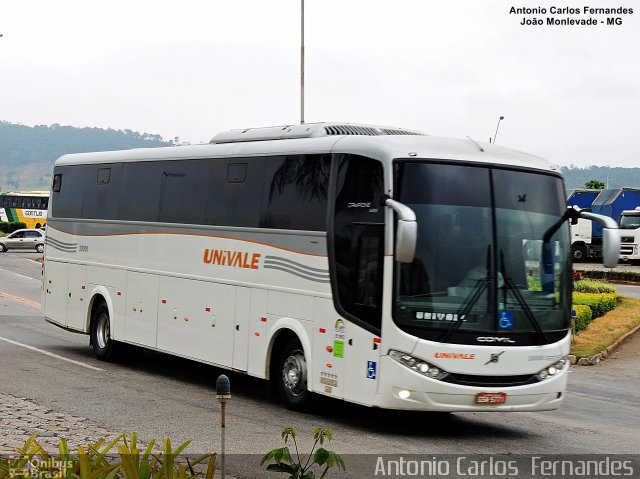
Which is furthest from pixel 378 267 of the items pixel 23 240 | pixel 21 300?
pixel 23 240

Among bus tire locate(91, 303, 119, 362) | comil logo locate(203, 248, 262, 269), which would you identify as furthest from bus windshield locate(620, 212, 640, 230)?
comil logo locate(203, 248, 262, 269)

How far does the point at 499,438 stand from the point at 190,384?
5.95m

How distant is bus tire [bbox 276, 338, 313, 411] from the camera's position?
1461 cm

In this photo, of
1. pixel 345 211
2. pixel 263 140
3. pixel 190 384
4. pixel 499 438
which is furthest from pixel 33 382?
pixel 499 438

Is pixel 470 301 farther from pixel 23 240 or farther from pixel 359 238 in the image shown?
pixel 23 240

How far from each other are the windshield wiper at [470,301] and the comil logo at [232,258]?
378 cm

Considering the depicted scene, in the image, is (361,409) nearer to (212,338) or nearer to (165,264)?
(212,338)

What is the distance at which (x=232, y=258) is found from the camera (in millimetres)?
16328

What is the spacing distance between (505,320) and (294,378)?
3.18 meters

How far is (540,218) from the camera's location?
1350 cm

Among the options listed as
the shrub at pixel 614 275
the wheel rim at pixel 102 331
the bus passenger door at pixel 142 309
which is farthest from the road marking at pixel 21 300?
the shrub at pixel 614 275

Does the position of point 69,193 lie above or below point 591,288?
above

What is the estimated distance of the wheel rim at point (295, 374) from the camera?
1460 centimetres

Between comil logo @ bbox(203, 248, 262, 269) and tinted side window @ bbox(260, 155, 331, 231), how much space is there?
21.5 inches
